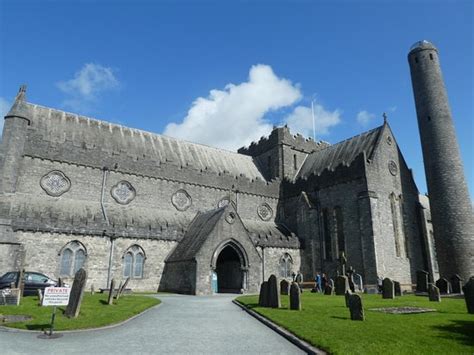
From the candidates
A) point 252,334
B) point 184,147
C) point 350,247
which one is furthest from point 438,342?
point 184,147

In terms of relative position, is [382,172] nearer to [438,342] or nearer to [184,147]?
[184,147]

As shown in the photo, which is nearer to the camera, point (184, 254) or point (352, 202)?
point (184, 254)

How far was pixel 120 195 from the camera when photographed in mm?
27609

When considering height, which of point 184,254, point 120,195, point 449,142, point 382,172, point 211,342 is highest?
point 449,142

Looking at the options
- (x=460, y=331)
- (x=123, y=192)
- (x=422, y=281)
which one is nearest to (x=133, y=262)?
(x=123, y=192)

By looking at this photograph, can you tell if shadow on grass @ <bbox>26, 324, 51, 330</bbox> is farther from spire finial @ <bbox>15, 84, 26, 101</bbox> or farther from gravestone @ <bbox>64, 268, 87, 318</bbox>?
spire finial @ <bbox>15, 84, 26, 101</bbox>

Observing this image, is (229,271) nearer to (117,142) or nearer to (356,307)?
(117,142)

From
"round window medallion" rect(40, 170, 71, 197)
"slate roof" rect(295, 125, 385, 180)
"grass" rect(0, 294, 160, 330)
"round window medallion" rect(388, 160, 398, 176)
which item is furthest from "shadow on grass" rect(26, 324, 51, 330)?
"round window medallion" rect(388, 160, 398, 176)

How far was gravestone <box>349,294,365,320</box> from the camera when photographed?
429 inches

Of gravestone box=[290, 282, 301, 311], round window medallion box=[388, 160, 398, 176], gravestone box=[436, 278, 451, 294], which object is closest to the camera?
gravestone box=[290, 282, 301, 311]

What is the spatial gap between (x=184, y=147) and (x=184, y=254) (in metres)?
13.8

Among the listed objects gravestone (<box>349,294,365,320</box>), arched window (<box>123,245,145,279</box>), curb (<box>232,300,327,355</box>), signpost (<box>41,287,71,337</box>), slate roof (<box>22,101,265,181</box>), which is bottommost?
curb (<box>232,300,327,355</box>)

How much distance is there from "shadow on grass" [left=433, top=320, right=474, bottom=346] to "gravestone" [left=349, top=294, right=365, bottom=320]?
6.52 feet

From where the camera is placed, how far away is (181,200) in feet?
99.9
